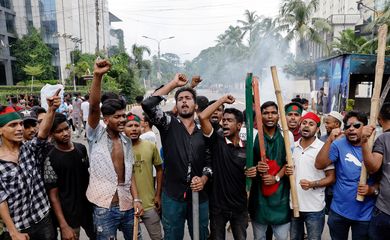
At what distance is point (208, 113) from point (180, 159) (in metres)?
0.48

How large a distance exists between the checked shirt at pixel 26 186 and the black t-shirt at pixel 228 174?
1468 mm

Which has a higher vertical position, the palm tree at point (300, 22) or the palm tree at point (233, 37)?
the palm tree at point (233, 37)

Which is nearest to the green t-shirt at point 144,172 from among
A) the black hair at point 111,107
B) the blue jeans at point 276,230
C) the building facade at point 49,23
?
the black hair at point 111,107

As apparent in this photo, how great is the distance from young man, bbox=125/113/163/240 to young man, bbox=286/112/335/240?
54.6 inches

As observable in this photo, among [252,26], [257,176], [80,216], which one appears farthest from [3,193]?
[252,26]

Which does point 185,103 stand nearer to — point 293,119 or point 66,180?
point 66,180

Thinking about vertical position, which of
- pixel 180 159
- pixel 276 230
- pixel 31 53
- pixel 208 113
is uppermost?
pixel 31 53

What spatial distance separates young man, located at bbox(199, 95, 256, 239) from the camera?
2770 millimetres

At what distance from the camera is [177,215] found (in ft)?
8.90

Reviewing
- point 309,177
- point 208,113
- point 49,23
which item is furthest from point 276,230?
point 49,23

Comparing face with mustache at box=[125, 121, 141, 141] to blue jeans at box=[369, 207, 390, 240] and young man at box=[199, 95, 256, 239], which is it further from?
blue jeans at box=[369, 207, 390, 240]

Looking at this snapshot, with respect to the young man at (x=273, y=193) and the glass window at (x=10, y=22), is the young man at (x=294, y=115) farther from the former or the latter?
the glass window at (x=10, y=22)

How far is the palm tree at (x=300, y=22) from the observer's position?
26130mm

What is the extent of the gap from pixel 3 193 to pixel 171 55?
13897 cm
